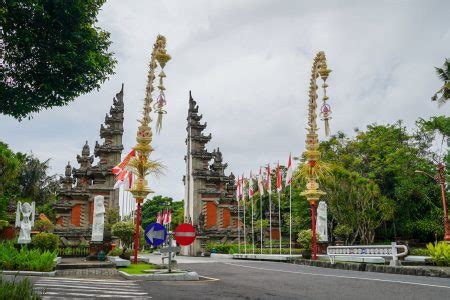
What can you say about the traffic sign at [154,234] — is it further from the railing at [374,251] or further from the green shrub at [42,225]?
the green shrub at [42,225]

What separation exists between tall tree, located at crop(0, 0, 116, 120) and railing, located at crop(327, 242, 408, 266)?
13903 mm

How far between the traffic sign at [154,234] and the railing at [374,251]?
32.1ft

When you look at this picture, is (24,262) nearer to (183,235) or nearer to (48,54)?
(183,235)

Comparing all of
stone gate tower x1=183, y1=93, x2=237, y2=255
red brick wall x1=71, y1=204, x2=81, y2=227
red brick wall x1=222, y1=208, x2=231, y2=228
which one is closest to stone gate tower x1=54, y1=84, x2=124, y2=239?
red brick wall x1=71, y1=204, x2=81, y2=227

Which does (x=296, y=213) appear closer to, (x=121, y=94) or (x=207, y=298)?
(x=121, y=94)

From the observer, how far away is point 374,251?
18250 millimetres

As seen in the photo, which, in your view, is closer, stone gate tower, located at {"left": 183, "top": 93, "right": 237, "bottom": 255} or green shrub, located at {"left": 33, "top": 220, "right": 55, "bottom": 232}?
green shrub, located at {"left": 33, "top": 220, "right": 55, "bottom": 232}

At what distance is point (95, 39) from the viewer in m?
14.7

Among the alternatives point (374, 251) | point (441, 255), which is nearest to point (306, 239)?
point (374, 251)

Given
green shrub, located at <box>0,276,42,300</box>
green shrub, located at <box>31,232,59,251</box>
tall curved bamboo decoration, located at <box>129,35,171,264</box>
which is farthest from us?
green shrub, located at <box>31,232,59,251</box>

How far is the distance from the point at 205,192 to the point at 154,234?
34.7 meters

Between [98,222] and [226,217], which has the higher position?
[226,217]

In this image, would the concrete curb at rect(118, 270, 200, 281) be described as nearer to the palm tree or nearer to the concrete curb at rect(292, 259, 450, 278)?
the concrete curb at rect(292, 259, 450, 278)

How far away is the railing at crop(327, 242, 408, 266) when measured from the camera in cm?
1655
